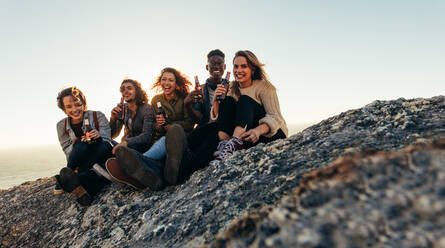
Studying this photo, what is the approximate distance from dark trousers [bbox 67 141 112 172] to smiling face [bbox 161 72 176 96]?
1738mm

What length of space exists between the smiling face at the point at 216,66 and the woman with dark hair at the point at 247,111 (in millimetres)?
1354

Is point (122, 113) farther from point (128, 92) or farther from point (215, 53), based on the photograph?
point (215, 53)

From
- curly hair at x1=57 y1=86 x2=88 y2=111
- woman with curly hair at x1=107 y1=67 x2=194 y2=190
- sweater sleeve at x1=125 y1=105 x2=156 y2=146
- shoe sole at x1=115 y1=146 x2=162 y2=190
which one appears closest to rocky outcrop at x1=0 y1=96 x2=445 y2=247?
shoe sole at x1=115 y1=146 x2=162 y2=190

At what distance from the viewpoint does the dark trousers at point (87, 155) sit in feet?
14.6

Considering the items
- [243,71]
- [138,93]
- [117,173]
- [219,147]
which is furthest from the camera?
[138,93]

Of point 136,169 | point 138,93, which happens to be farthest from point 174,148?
point 138,93

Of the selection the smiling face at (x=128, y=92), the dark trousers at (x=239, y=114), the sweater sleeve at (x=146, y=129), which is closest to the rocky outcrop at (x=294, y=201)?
the dark trousers at (x=239, y=114)

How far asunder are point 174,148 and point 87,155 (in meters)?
2.24

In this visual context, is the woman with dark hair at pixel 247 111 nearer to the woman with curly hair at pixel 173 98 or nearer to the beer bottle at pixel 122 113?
the woman with curly hair at pixel 173 98

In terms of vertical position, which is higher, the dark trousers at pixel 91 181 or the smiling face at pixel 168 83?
the smiling face at pixel 168 83

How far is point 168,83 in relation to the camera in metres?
5.67

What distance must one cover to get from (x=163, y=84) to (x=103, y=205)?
290cm

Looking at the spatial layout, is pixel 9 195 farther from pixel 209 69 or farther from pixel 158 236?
pixel 158 236

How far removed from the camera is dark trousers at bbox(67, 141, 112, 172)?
14.6ft
